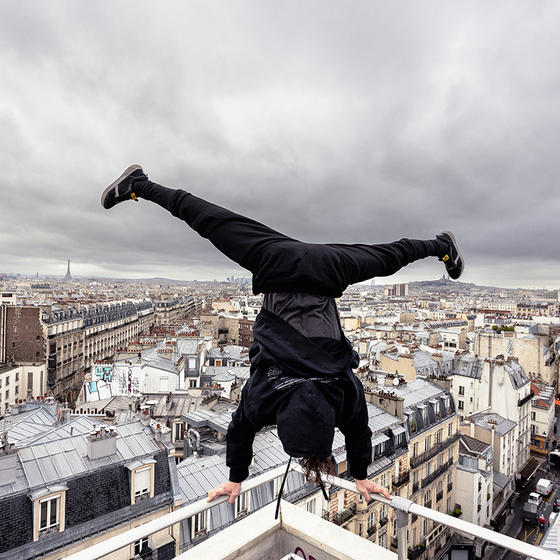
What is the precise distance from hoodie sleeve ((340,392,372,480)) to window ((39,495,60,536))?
6.23 m

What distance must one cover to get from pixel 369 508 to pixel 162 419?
6.70 m

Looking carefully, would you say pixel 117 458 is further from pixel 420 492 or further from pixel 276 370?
pixel 420 492

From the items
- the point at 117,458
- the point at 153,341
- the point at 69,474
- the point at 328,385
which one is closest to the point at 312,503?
the point at 117,458

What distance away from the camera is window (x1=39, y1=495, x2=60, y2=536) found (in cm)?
612

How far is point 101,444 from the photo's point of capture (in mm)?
7152

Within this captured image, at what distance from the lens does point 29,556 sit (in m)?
5.86

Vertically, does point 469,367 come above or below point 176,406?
below

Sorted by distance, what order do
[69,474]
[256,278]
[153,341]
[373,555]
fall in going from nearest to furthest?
[256,278]
[373,555]
[69,474]
[153,341]

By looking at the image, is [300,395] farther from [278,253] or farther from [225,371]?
[225,371]

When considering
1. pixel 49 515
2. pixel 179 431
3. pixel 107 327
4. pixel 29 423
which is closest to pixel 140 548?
pixel 49 515

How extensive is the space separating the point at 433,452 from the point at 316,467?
14591mm

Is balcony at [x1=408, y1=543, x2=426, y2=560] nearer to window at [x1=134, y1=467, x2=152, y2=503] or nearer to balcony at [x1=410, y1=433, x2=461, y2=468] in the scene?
balcony at [x1=410, y1=433, x2=461, y2=468]

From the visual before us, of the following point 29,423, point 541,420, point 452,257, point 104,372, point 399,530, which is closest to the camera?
point 399,530

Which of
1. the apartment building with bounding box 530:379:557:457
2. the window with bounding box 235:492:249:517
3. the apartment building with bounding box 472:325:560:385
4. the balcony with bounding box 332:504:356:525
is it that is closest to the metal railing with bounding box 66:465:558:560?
the window with bounding box 235:492:249:517
